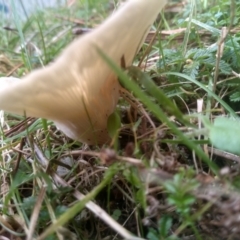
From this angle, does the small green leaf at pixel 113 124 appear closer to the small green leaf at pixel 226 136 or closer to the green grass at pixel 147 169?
the green grass at pixel 147 169

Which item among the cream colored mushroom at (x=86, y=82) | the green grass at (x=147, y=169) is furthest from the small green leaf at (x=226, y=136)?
the cream colored mushroom at (x=86, y=82)

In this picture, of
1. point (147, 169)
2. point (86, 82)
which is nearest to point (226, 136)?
point (147, 169)

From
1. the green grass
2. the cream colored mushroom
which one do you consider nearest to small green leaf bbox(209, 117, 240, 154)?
the green grass

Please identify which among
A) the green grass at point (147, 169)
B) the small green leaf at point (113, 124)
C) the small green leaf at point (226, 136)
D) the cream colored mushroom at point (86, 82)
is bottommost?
the green grass at point (147, 169)

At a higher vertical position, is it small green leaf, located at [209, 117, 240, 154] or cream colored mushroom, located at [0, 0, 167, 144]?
cream colored mushroom, located at [0, 0, 167, 144]

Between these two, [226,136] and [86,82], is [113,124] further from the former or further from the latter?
[226,136]

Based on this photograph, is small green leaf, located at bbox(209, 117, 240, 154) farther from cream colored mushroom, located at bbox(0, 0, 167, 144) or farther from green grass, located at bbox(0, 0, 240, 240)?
cream colored mushroom, located at bbox(0, 0, 167, 144)

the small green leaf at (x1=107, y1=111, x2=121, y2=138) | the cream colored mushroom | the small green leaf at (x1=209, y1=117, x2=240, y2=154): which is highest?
the cream colored mushroom
